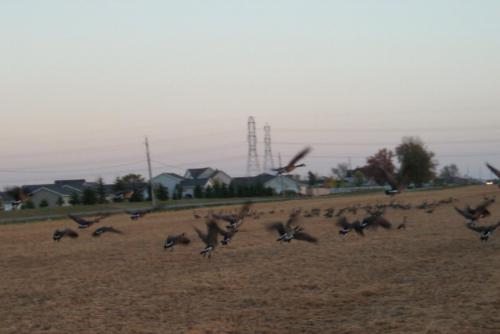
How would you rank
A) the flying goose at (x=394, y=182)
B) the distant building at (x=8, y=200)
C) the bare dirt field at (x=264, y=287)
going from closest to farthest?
1. the bare dirt field at (x=264, y=287)
2. the flying goose at (x=394, y=182)
3. the distant building at (x=8, y=200)

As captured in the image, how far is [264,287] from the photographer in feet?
56.7

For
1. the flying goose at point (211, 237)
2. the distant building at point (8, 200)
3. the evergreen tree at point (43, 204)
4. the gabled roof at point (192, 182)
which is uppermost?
the gabled roof at point (192, 182)

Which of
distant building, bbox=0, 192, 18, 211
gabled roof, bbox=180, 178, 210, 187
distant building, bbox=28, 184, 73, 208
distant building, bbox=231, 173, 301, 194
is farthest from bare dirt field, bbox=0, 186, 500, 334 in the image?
gabled roof, bbox=180, 178, 210, 187

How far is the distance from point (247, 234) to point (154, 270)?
13.8 m

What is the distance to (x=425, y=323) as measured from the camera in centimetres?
1233

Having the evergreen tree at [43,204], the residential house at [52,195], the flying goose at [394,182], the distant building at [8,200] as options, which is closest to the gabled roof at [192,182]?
the residential house at [52,195]

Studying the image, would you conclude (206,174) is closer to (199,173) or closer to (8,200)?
(199,173)

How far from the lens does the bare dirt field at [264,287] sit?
1301 centimetres

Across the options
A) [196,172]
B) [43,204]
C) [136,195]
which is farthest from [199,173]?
[136,195]

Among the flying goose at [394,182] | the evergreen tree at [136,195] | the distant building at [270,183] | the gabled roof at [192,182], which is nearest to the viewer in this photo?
the flying goose at [394,182]

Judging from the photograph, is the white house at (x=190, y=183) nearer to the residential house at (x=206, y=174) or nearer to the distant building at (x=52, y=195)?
the residential house at (x=206, y=174)

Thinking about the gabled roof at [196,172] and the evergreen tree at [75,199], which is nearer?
the evergreen tree at [75,199]

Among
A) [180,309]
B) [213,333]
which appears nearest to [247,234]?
[180,309]

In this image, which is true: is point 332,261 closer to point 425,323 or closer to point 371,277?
point 371,277
